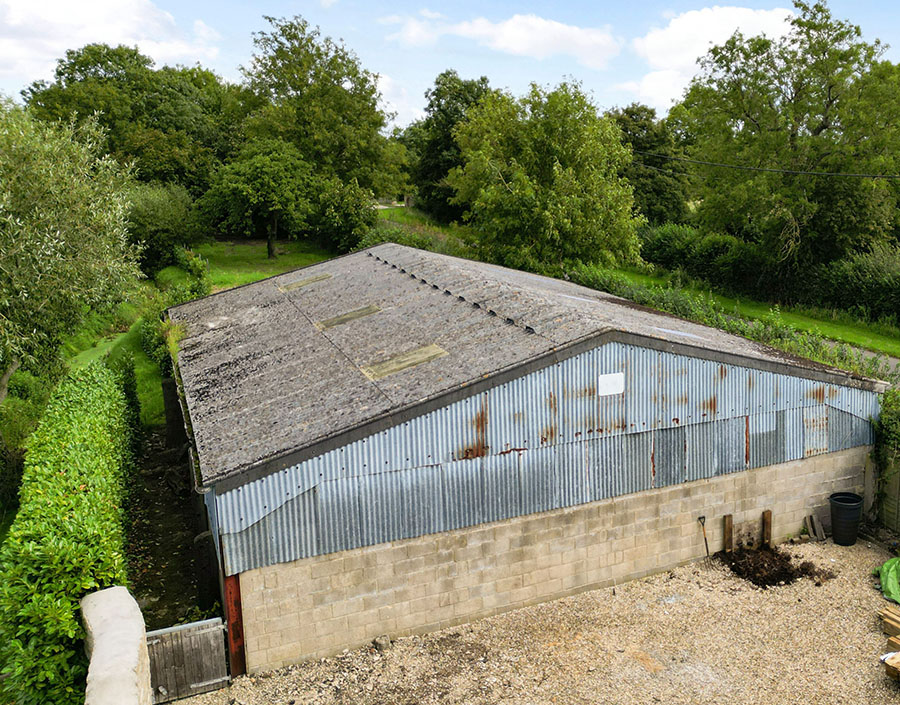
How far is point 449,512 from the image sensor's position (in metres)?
10.0

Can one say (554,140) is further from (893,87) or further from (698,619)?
(698,619)

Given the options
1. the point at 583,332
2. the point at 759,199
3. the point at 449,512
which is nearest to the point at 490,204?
the point at 759,199

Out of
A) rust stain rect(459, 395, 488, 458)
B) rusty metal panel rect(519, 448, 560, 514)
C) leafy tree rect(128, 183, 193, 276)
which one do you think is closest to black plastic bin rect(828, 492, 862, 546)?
rusty metal panel rect(519, 448, 560, 514)

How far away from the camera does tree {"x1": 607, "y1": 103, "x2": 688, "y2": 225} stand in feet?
167

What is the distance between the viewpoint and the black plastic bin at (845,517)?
12398 millimetres

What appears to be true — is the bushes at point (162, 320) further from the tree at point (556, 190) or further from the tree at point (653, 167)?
the tree at point (653, 167)

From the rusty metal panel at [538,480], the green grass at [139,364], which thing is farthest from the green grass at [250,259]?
the rusty metal panel at [538,480]

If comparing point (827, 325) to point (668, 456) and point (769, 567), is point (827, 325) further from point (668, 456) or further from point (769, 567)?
point (668, 456)

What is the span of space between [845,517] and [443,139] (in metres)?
43.6

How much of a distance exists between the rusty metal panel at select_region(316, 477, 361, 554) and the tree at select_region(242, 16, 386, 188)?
34749 millimetres

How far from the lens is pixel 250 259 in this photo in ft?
137

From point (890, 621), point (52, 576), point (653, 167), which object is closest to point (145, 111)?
point (653, 167)

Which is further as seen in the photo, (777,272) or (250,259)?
(250,259)

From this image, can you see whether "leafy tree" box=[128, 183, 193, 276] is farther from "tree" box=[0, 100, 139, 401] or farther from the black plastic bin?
the black plastic bin
